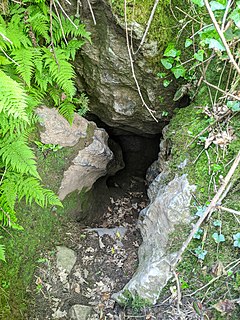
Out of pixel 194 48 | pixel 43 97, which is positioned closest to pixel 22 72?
pixel 43 97

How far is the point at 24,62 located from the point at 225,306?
286 centimetres

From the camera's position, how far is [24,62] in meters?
3.28

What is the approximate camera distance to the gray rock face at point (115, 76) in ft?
12.0

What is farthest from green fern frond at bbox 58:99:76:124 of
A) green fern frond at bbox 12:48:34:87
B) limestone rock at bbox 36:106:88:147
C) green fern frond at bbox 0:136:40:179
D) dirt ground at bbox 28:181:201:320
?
dirt ground at bbox 28:181:201:320

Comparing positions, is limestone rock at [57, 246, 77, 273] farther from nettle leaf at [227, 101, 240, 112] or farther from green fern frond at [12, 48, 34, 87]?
nettle leaf at [227, 101, 240, 112]

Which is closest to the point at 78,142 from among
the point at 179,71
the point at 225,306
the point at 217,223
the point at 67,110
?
the point at 67,110

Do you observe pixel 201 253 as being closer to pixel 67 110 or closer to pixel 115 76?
pixel 67 110

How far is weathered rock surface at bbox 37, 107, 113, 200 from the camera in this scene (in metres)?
3.93

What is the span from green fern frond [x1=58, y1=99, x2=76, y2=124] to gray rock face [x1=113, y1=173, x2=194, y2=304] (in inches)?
55.4

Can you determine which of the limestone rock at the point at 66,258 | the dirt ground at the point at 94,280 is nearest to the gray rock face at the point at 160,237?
the dirt ground at the point at 94,280

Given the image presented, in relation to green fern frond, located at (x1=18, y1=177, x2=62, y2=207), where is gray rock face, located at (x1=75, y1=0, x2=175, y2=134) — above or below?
above

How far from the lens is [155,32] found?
3564 millimetres

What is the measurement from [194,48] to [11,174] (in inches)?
89.7

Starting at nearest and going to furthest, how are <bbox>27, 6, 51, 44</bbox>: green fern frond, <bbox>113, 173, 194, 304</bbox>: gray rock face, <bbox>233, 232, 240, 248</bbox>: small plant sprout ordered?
<bbox>233, 232, 240, 248</bbox>: small plant sprout
<bbox>113, 173, 194, 304</bbox>: gray rock face
<bbox>27, 6, 51, 44</bbox>: green fern frond
